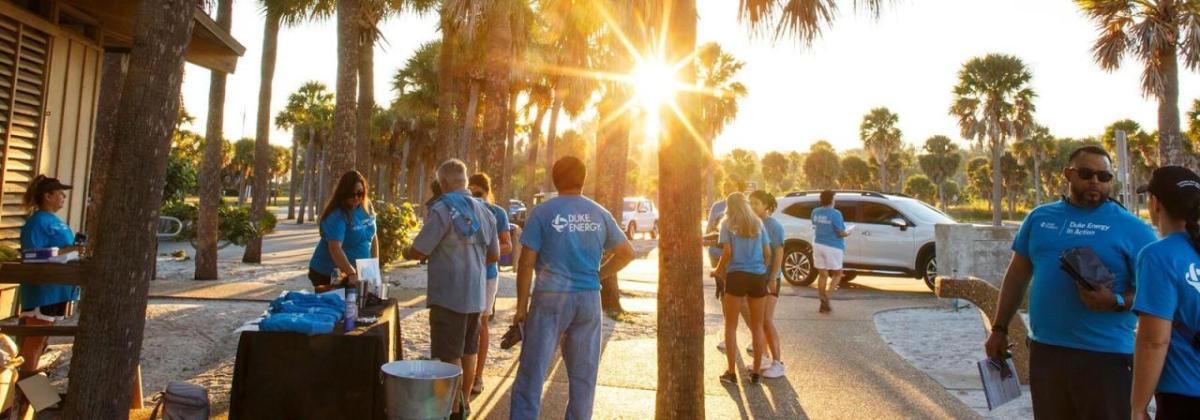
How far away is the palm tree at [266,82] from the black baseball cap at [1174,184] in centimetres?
1476

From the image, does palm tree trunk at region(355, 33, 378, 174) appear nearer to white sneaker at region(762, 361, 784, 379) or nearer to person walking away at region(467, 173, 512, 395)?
person walking away at region(467, 173, 512, 395)

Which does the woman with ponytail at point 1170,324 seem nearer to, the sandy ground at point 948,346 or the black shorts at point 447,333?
the sandy ground at point 948,346

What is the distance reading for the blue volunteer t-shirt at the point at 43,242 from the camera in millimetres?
5242

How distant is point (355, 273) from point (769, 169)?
9178 cm

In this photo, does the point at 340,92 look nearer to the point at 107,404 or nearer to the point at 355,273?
the point at 355,273

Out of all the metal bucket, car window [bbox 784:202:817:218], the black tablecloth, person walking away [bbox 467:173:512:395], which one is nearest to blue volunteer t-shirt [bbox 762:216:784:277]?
person walking away [bbox 467:173:512:395]

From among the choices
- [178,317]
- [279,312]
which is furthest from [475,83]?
[279,312]

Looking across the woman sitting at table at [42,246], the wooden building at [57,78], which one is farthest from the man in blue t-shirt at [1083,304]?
the wooden building at [57,78]

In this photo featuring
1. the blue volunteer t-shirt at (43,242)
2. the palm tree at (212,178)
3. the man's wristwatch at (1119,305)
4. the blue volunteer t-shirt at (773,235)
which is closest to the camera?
the man's wristwatch at (1119,305)

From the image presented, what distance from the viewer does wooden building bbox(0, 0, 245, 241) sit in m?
7.07

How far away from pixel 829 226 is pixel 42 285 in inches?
363

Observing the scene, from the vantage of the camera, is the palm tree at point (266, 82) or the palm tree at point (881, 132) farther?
the palm tree at point (881, 132)

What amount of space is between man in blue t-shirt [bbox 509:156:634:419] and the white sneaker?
2.85 meters

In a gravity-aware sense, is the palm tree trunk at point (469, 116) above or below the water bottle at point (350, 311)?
above
